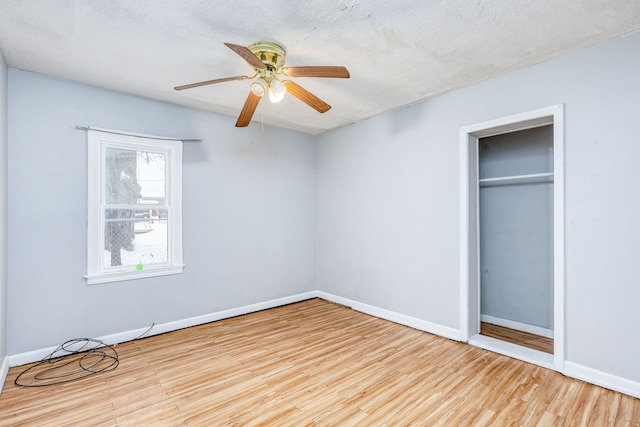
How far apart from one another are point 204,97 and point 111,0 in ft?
5.10

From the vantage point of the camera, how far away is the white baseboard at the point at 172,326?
2.78 m

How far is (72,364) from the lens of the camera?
9.14 feet

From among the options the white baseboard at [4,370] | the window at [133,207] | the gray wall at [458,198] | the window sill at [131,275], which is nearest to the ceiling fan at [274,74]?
the window at [133,207]

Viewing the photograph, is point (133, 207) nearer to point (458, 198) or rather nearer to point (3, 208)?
point (3, 208)

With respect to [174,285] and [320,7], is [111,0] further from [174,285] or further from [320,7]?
[174,285]

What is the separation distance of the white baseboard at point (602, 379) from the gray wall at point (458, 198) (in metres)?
0.04

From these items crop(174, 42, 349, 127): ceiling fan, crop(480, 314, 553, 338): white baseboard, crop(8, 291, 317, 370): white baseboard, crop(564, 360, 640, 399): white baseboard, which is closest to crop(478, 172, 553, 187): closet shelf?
crop(480, 314, 553, 338): white baseboard

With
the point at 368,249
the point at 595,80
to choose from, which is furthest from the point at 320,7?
the point at 368,249

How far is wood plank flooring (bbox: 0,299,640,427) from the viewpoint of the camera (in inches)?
80.3

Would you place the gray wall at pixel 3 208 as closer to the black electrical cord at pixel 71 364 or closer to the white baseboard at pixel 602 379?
the black electrical cord at pixel 71 364

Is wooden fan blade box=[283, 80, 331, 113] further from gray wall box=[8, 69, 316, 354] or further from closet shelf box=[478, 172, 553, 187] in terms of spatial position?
closet shelf box=[478, 172, 553, 187]

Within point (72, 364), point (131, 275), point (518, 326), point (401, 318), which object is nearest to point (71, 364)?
point (72, 364)

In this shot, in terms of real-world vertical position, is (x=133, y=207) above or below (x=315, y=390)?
above

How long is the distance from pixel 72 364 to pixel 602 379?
4.31 metres
